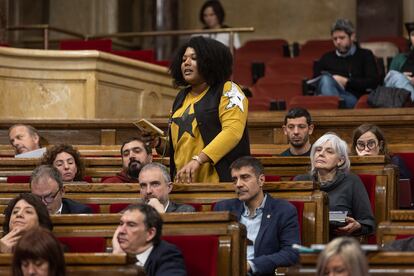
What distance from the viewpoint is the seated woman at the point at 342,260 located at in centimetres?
378

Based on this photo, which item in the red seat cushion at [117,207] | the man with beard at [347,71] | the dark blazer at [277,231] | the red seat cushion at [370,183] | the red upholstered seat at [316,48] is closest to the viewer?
the dark blazer at [277,231]

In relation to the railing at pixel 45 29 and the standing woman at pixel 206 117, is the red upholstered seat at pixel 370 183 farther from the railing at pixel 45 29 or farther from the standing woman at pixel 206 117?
the railing at pixel 45 29

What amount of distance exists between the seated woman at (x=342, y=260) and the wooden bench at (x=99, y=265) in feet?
2.19

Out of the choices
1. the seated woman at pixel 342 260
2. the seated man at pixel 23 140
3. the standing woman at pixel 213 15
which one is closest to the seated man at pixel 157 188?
the seated woman at pixel 342 260

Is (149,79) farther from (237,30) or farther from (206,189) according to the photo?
(206,189)

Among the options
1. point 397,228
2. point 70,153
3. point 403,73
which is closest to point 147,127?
point 70,153

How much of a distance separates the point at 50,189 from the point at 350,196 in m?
1.31

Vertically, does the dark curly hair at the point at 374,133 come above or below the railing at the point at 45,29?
below

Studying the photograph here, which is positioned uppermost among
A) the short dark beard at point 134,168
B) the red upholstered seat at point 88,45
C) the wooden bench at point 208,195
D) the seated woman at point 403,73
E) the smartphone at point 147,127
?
the red upholstered seat at point 88,45

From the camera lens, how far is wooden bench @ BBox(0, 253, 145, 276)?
4.20 metres

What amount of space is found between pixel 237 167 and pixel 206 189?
11.5 inches

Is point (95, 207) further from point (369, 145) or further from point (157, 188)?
point (369, 145)

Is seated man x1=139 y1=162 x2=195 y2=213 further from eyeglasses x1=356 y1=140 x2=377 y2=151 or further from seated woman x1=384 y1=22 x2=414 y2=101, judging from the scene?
seated woman x1=384 y1=22 x2=414 y2=101

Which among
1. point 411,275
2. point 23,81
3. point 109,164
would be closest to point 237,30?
point 23,81
